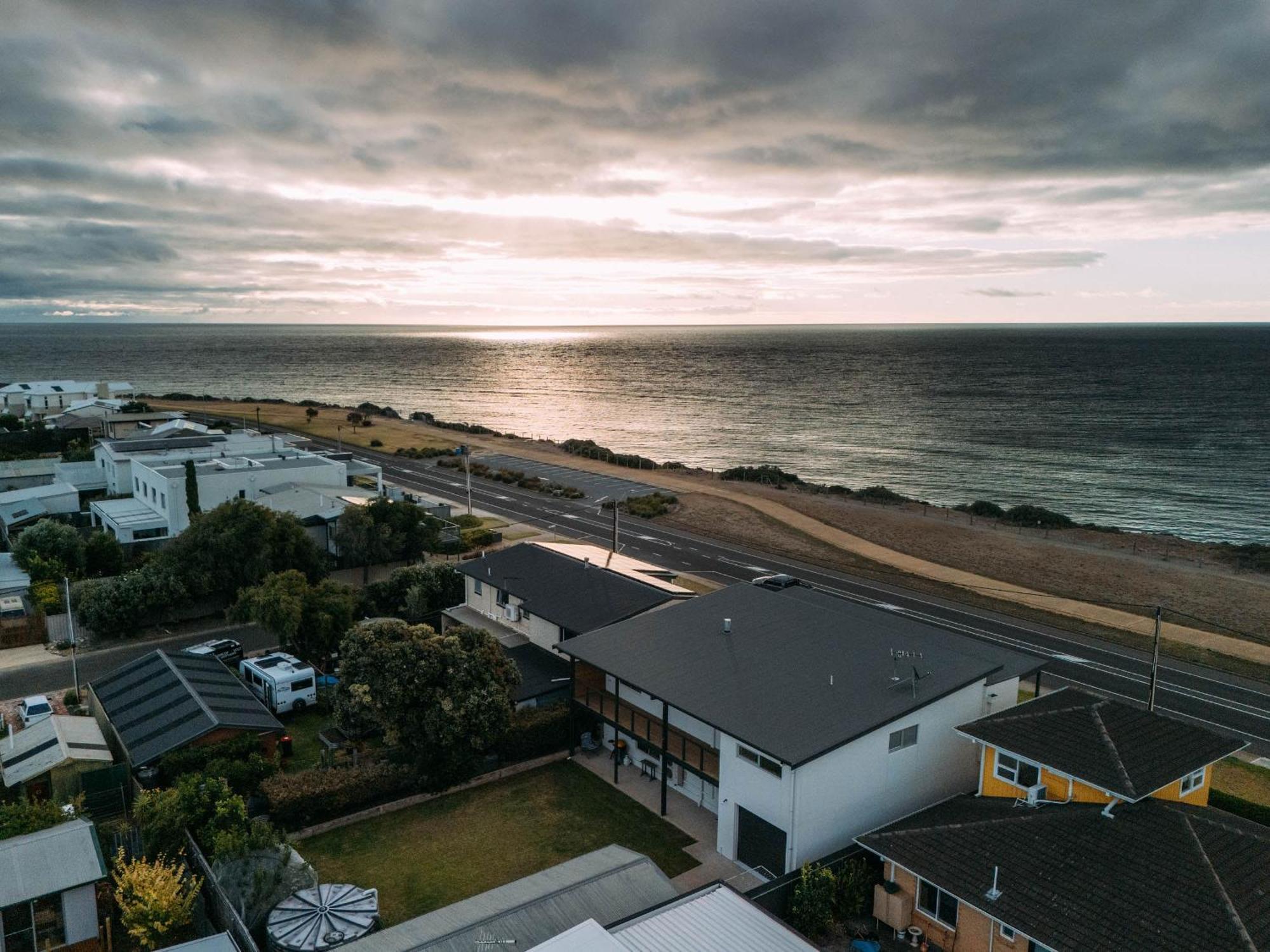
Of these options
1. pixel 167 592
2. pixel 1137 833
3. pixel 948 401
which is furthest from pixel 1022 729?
pixel 948 401

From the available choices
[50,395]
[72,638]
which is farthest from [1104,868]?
[50,395]

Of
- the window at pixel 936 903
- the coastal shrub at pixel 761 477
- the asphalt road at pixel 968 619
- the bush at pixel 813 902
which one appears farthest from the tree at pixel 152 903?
the coastal shrub at pixel 761 477

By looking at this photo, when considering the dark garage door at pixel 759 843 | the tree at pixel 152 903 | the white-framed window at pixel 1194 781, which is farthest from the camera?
the dark garage door at pixel 759 843

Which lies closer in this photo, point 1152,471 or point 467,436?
point 1152,471

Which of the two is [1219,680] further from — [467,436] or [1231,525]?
[467,436]

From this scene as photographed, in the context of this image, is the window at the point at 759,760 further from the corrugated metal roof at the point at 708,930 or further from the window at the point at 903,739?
the corrugated metal roof at the point at 708,930

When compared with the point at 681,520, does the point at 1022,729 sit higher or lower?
higher
